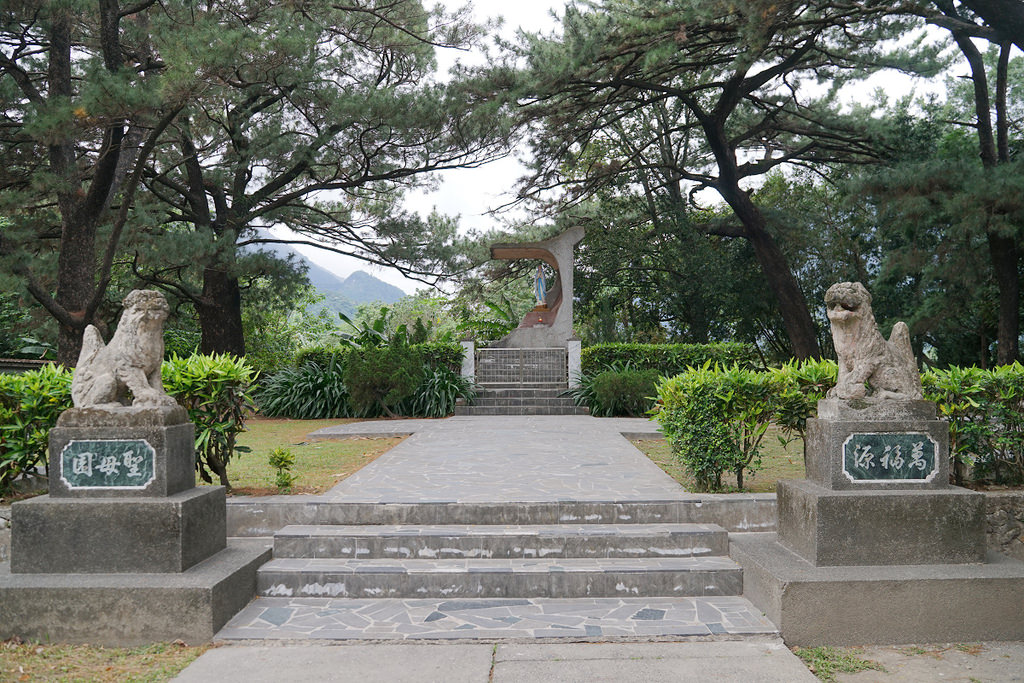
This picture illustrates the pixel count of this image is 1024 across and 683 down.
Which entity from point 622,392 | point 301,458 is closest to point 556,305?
point 622,392

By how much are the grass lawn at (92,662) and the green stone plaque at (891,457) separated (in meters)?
4.24

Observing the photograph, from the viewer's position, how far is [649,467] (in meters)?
7.89

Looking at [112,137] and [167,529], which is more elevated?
[112,137]

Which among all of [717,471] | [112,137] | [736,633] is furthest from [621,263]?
[736,633]

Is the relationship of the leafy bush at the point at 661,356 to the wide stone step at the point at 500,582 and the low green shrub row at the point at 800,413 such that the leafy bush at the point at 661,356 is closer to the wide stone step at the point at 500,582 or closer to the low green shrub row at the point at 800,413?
the low green shrub row at the point at 800,413

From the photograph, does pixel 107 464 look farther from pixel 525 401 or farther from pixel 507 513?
pixel 525 401

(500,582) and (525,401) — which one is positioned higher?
(525,401)

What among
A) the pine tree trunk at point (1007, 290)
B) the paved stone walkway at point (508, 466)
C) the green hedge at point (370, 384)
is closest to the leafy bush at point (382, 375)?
the green hedge at point (370, 384)

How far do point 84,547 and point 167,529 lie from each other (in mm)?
549

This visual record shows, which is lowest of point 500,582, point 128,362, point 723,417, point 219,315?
point 500,582

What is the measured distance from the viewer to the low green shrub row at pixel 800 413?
19.8 ft

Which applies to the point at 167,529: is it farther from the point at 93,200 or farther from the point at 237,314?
the point at 237,314

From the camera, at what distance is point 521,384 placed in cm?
1591

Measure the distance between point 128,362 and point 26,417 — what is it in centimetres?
199
